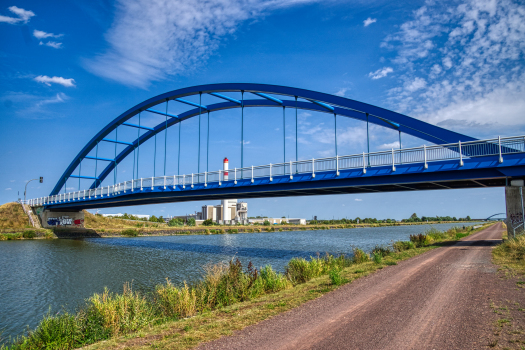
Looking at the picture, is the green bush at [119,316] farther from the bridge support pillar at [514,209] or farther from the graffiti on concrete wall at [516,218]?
the graffiti on concrete wall at [516,218]

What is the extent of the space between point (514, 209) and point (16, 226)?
214ft

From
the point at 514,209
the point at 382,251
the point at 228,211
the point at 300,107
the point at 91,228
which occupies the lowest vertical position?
the point at 91,228

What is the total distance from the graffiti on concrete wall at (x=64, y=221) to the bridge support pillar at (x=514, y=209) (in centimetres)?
6310

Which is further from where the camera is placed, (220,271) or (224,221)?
(224,221)

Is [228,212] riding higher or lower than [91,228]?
higher

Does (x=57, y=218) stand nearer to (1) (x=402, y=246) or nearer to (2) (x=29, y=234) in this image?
(2) (x=29, y=234)

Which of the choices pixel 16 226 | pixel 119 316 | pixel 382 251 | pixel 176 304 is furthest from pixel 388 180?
pixel 16 226

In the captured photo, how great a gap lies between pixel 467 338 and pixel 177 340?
518 cm

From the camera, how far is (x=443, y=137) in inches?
895

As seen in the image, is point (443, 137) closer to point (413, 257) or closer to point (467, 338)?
point (413, 257)

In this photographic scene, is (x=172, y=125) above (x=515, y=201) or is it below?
above

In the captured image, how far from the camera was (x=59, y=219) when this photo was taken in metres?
58.2

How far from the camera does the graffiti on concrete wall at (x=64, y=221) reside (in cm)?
5731

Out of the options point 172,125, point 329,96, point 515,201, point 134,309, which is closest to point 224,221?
point 172,125
